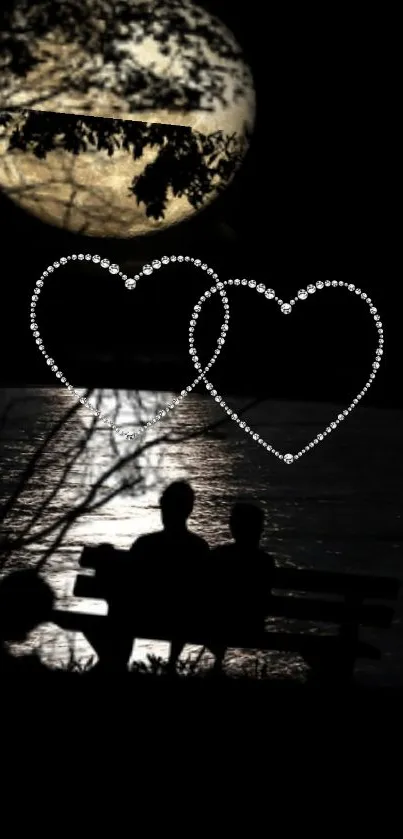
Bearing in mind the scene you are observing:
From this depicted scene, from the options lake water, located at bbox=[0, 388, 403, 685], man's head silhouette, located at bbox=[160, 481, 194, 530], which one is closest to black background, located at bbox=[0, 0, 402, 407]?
man's head silhouette, located at bbox=[160, 481, 194, 530]

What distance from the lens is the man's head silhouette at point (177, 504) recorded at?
18.9 feet

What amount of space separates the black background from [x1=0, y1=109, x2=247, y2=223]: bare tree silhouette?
0.16 m

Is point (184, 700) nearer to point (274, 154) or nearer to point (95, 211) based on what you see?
point (95, 211)

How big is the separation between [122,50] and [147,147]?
0.57m

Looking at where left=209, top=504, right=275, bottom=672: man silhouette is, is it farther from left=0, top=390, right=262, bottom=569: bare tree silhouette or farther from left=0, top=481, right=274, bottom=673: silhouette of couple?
left=0, top=390, right=262, bottom=569: bare tree silhouette

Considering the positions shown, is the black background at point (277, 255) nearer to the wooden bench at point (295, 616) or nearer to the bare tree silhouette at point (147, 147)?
the bare tree silhouette at point (147, 147)

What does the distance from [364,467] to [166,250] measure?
5.47 meters

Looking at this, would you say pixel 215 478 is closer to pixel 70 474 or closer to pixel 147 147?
pixel 70 474

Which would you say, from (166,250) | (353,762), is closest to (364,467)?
(166,250)

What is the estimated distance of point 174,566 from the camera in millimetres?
5785

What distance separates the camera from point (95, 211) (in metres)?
7.37

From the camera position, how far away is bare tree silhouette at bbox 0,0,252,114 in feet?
23.8

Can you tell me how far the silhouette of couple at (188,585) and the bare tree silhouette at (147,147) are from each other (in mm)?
2342

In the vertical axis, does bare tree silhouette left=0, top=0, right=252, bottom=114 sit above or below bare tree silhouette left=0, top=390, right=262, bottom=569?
above
